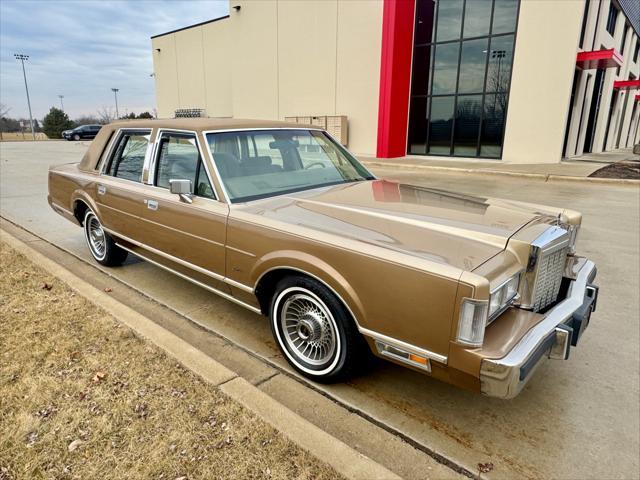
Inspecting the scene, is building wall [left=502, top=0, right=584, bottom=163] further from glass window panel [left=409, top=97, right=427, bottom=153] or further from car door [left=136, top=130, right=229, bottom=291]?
car door [left=136, top=130, right=229, bottom=291]

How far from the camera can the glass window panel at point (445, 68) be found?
1850cm

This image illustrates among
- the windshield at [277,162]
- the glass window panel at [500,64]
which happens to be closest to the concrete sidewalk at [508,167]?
the glass window panel at [500,64]

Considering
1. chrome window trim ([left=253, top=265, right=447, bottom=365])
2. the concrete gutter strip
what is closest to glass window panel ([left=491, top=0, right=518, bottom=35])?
chrome window trim ([left=253, top=265, right=447, bottom=365])

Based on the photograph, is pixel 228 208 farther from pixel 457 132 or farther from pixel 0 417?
pixel 457 132

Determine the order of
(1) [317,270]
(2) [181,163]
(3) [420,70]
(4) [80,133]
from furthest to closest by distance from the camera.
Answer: (4) [80,133]
(3) [420,70]
(2) [181,163]
(1) [317,270]

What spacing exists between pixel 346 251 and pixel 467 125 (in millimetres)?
18067

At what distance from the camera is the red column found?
18562 mm

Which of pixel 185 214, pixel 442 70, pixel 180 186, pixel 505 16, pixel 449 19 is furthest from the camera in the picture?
pixel 442 70

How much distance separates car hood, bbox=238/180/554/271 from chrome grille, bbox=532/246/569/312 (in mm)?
237

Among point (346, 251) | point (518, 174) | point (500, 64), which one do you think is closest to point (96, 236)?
point (346, 251)

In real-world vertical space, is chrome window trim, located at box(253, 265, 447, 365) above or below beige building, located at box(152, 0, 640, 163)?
below

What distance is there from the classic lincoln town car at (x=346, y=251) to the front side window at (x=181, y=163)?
15 mm

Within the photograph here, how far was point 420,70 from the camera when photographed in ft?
64.7

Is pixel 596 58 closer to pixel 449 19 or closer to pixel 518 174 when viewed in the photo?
pixel 449 19
